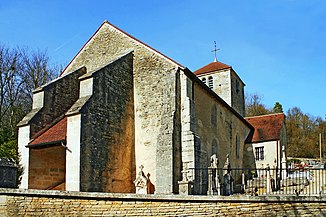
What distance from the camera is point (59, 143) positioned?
15.2m

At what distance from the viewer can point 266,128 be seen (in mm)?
31703

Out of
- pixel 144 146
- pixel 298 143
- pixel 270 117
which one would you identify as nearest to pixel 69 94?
pixel 144 146

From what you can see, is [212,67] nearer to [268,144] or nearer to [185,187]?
[268,144]

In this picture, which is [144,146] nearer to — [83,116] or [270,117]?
[83,116]

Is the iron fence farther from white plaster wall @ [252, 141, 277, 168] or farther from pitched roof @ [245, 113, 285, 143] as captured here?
pitched roof @ [245, 113, 285, 143]

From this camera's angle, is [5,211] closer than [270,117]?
Yes

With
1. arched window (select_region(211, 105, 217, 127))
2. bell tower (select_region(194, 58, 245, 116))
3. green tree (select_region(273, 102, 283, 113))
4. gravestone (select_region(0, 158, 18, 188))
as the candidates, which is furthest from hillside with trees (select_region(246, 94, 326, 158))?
gravestone (select_region(0, 158, 18, 188))

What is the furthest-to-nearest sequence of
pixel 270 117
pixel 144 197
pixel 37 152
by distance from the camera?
pixel 270 117, pixel 37 152, pixel 144 197

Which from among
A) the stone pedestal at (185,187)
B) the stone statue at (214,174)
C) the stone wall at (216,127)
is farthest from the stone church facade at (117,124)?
the stone statue at (214,174)

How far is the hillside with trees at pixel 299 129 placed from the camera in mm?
52500

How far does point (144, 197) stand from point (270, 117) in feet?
86.0

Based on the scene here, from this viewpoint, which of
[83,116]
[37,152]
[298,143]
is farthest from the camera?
[298,143]

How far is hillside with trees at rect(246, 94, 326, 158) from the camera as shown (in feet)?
172

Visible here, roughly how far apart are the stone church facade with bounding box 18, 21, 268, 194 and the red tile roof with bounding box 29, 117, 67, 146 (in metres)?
0.05
